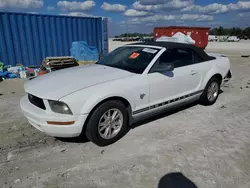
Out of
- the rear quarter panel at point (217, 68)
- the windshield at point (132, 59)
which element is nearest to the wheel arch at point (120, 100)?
the windshield at point (132, 59)

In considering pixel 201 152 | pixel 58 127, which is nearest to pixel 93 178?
pixel 58 127

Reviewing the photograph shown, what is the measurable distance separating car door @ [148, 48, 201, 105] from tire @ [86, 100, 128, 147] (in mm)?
620

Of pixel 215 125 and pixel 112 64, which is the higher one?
pixel 112 64

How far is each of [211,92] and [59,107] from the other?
359 centimetres

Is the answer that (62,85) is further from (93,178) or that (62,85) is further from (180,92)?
(180,92)

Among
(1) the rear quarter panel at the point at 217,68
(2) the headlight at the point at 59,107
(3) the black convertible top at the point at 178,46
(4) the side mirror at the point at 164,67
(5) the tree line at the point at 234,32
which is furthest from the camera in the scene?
(5) the tree line at the point at 234,32

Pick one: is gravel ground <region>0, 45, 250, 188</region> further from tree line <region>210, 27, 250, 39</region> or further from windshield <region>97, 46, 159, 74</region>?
tree line <region>210, 27, 250, 39</region>

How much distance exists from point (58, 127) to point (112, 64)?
1659 mm

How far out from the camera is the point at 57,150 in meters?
3.18

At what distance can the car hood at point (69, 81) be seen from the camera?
2.92 metres

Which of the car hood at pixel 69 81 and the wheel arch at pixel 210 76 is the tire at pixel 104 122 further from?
the wheel arch at pixel 210 76

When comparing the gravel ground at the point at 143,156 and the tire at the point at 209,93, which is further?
the tire at the point at 209,93

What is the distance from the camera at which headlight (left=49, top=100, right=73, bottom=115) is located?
2.81 metres

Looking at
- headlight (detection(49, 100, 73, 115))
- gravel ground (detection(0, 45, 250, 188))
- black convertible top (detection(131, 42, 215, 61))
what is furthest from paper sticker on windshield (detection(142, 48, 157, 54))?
headlight (detection(49, 100, 73, 115))
